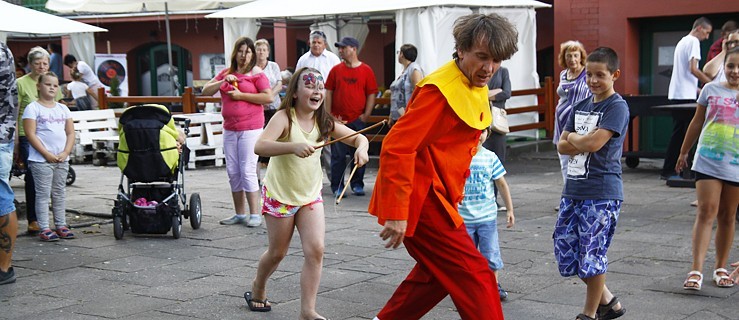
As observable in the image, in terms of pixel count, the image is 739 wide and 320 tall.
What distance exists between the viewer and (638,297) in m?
6.78

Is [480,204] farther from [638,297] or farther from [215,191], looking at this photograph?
[215,191]

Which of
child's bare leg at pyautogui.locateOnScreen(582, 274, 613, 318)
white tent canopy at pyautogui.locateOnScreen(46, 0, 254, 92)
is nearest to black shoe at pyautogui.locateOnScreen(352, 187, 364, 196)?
child's bare leg at pyautogui.locateOnScreen(582, 274, 613, 318)

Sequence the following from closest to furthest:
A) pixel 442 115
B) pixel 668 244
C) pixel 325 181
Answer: pixel 442 115
pixel 668 244
pixel 325 181

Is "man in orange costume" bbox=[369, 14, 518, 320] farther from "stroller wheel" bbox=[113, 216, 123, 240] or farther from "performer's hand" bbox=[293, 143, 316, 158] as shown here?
"stroller wheel" bbox=[113, 216, 123, 240]

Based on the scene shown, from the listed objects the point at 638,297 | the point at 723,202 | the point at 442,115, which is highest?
the point at 442,115

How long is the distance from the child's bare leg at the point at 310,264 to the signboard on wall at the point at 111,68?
1922 cm

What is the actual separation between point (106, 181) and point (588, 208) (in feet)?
32.2

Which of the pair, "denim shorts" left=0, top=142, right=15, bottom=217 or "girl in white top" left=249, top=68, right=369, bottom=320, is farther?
"denim shorts" left=0, top=142, right=15, bottom=217

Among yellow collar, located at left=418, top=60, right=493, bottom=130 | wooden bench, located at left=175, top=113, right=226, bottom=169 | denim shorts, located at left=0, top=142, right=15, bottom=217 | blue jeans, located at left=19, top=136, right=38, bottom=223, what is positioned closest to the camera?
yellow collar, located at left=418, top=60, right=493, bottom=130

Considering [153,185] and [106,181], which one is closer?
[153,185]

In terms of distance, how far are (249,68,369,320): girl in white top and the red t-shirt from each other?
5.67 m

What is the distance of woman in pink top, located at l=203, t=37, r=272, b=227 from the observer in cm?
969

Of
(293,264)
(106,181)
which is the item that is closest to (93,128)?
(106,181)

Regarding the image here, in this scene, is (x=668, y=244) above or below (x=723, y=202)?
below
